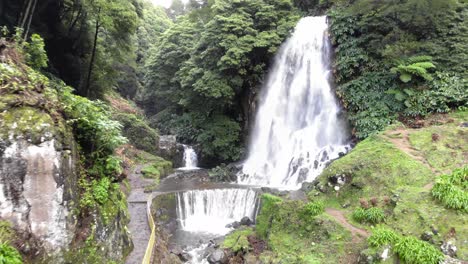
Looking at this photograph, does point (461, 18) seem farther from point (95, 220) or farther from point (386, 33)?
point (95, 220)

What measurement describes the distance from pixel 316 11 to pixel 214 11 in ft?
23.8

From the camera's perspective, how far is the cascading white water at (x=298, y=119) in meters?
16.0

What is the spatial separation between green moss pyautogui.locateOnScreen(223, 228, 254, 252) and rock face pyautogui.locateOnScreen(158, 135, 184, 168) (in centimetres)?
1125

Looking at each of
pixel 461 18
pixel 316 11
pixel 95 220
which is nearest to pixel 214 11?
pixel 316 11

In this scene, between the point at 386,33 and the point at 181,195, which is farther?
the point at 386,33

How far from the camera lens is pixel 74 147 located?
6.31 m

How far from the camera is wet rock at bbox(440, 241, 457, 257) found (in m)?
7.39

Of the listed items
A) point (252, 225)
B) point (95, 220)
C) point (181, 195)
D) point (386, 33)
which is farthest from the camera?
point (386, 33)

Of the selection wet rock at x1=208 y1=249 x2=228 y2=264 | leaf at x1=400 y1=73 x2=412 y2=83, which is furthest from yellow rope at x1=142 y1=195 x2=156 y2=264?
leaf at x1=400 y1=73 x2=412 y2=83

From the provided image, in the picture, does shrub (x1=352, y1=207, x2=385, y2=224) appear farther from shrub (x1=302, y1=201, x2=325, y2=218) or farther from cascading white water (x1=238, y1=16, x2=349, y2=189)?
cascading white water (x1=238, y1=16, x2=349, y2=189)

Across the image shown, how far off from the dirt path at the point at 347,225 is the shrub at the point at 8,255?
25.8 feet

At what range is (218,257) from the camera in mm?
10125

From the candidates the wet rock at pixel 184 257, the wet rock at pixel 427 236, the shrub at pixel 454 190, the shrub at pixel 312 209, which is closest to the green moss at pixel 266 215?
the shrub at pixel 312 209

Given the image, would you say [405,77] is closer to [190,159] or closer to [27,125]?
[27,125]
